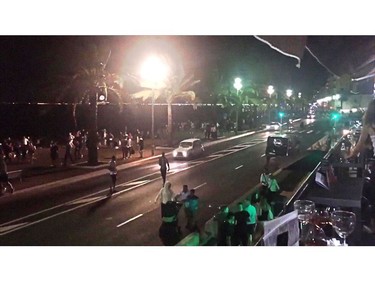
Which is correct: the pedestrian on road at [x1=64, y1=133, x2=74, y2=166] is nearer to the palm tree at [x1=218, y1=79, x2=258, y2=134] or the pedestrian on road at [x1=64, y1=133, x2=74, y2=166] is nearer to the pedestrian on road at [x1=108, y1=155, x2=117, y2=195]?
the pedestrian on road at [x1=108, y1=155, x2=117, y2=195]

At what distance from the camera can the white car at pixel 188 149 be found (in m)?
4.38

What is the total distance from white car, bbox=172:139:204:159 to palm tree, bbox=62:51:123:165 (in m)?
0.77

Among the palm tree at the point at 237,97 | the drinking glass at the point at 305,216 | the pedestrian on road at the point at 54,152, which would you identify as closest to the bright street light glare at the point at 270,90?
the palm tree at the point at 237,97

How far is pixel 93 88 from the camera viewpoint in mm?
4289

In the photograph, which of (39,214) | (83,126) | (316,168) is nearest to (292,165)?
(316,168)

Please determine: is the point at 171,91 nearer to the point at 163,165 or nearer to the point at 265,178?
the point at 163,165

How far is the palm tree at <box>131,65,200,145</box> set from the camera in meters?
4.34

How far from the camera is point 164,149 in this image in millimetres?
4352

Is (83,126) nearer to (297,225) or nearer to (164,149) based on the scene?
(164,149)

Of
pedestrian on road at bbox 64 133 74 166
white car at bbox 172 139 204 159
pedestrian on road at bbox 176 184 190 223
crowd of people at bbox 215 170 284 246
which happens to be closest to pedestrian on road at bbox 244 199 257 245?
crowd of people at bbox 215 170 284 246

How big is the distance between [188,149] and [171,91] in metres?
0.59
